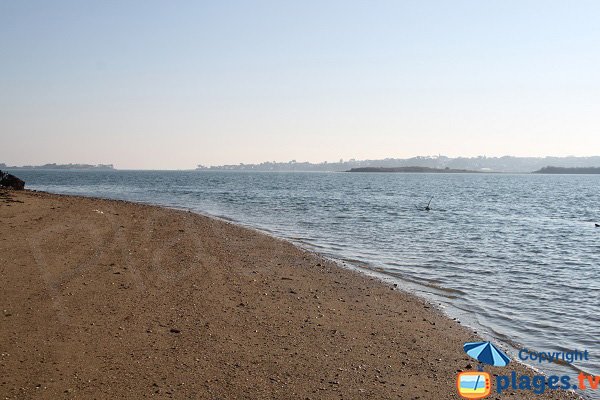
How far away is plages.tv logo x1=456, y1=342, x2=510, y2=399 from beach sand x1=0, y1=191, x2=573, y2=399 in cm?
15

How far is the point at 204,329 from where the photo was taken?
8250mm

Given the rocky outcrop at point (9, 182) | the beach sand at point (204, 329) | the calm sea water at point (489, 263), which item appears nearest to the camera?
the beach sand at point (204, 329)

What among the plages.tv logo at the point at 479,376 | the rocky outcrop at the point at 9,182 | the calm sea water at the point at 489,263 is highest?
the rocky outcrop at the point at 9,182

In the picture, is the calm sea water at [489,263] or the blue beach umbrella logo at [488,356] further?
the calm sea water at [489,263]

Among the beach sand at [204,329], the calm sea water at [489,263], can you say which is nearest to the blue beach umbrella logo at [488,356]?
the beach sand at [204,329]

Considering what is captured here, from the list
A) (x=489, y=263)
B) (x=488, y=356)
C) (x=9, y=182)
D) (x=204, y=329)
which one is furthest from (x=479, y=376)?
(x=9, y=182)

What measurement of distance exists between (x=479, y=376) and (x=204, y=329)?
440cm

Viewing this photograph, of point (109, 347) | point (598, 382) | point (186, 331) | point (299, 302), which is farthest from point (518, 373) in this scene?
point (109, 347)

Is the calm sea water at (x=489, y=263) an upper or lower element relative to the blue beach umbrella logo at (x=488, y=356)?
lower

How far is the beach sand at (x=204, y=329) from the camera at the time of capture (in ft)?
20.6

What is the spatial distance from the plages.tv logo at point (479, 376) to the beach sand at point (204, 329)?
149mm

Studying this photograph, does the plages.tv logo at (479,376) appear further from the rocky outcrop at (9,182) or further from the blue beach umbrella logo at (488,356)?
the rocky outcrop at (9,182)

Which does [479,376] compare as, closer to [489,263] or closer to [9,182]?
[489,263]

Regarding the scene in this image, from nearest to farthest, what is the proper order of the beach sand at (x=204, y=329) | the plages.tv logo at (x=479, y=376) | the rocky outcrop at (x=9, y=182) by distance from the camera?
the beach sand at (x=204, y=329) < the plages.tv logo at (x=479, y=376) < the rocky outcrop at (x=9, y=182)
